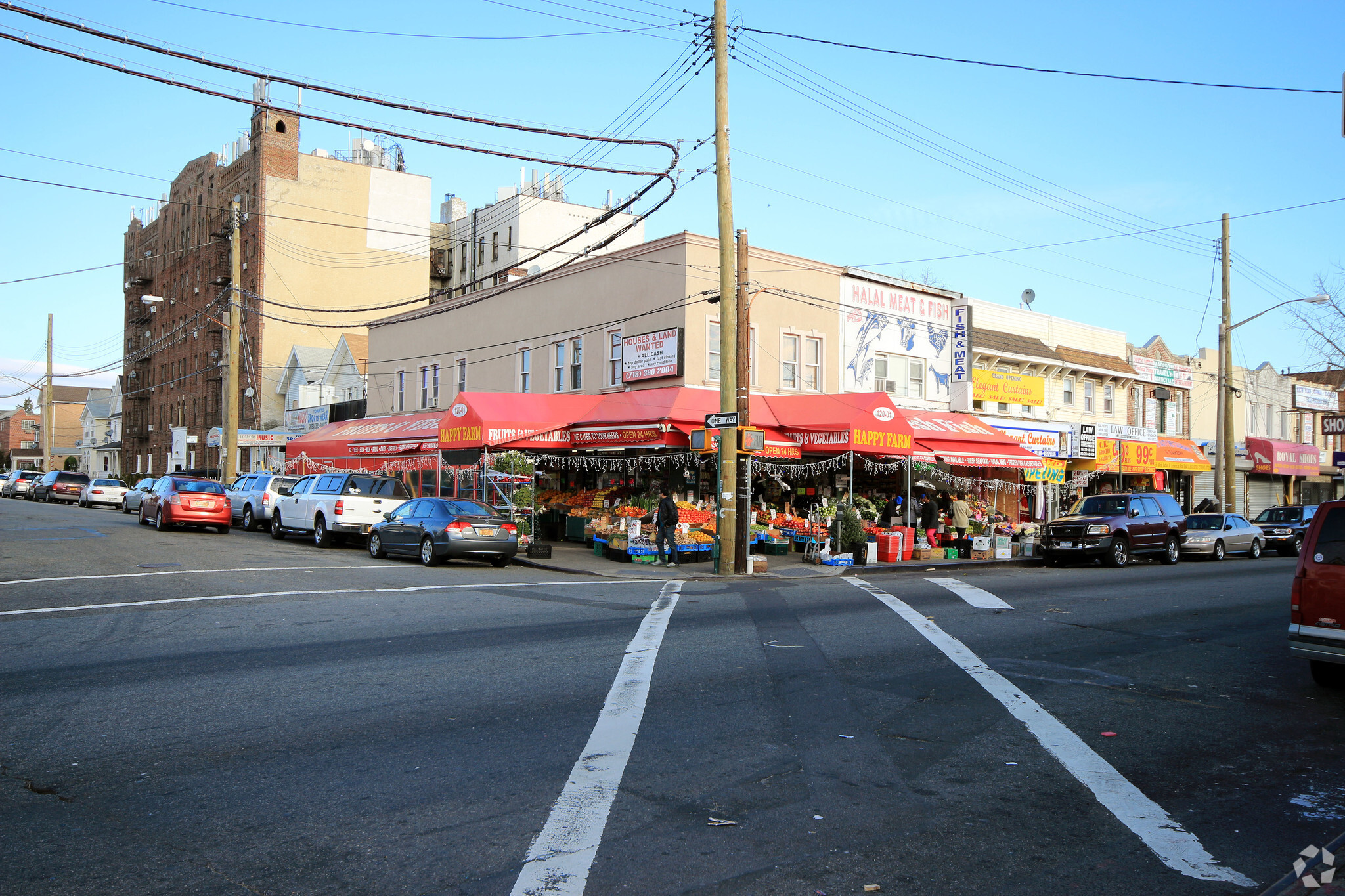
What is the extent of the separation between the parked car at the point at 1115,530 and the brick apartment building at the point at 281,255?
43091 millimetres

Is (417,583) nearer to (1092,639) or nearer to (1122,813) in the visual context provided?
(1092,639)

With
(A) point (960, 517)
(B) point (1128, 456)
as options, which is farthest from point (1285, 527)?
(A) point (960, 517)

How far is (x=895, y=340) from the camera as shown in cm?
2930

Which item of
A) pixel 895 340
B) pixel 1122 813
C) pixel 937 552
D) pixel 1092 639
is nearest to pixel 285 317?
pixel 895 340

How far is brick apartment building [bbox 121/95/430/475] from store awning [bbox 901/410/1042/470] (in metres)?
38.9

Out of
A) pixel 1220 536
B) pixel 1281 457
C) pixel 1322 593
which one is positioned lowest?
pixel 1220 536

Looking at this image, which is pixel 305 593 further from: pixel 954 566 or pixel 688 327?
pixel 954 566

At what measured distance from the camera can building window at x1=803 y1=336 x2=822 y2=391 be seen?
27.0 m

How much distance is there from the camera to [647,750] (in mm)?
6152

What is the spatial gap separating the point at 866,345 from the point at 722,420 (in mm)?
11073

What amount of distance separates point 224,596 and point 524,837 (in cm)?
1017

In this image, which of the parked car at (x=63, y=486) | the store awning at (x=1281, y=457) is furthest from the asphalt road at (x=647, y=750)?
the parked car at (x=63, y=486)

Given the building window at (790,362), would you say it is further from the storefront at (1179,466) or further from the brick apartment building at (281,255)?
the brick apartment building at (281,255)

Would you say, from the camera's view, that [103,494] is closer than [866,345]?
No
